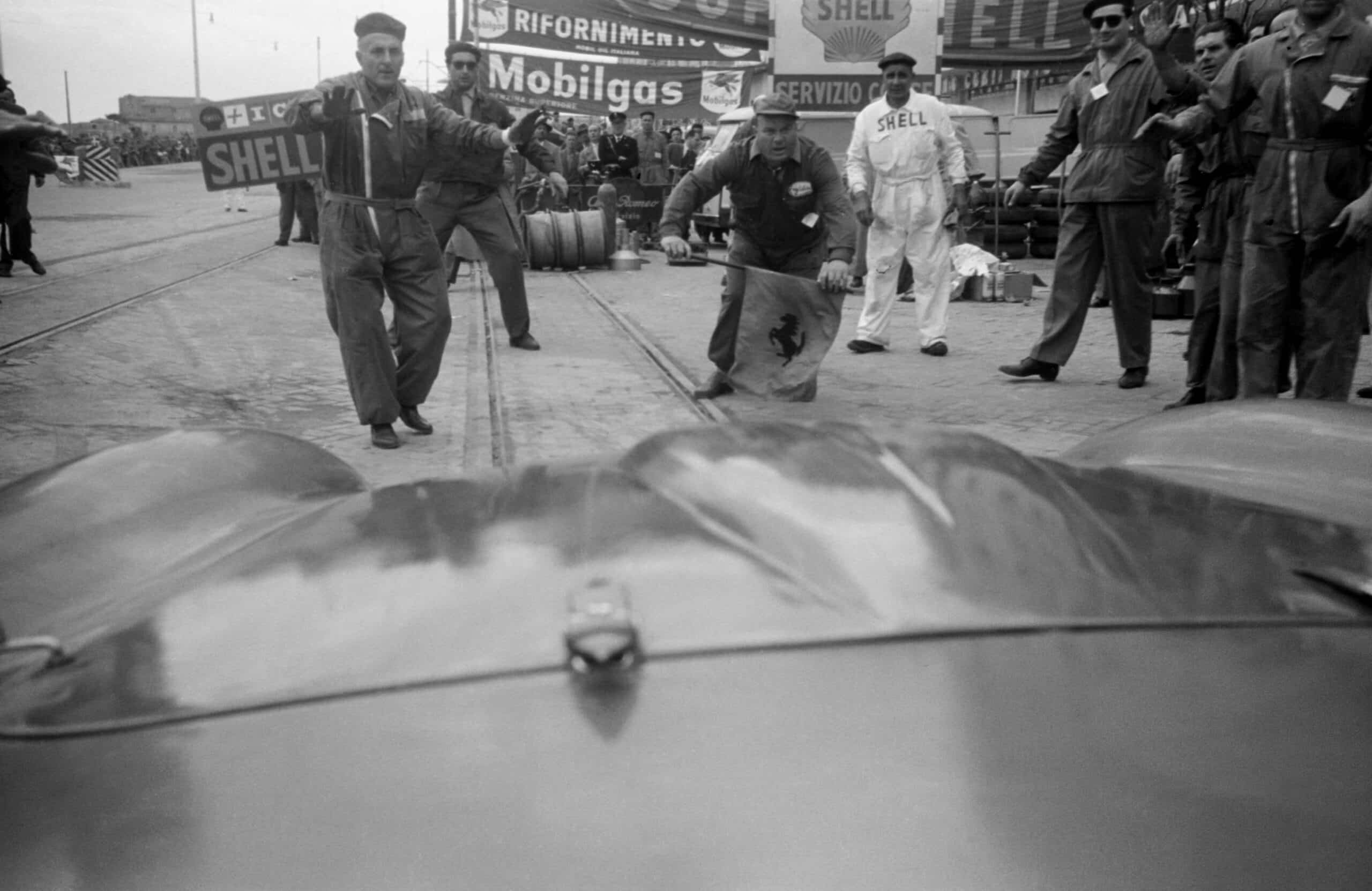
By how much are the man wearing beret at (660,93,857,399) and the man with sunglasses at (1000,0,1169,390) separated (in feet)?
4.96

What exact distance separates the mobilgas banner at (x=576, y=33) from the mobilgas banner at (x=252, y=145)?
1330 centimetres

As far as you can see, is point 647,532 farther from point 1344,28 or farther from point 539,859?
point 1344,28

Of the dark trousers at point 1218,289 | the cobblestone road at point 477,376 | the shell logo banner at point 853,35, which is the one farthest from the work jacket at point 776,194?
the shell logo banner at point 853,35

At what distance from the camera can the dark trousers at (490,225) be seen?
850 cm

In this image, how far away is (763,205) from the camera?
6906 millimetres

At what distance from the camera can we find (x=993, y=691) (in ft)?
3.81

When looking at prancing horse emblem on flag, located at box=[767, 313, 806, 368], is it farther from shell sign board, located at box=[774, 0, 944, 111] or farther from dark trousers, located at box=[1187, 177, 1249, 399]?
shell sign board, located at box=[774, 0, 944, 111]

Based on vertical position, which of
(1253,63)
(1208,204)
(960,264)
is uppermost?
(1253,63)

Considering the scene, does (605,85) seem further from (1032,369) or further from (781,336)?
(781,336)

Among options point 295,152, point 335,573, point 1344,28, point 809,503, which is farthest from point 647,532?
point 1344,28

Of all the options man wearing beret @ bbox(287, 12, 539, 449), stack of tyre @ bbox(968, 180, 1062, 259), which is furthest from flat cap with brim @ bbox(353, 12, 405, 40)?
stack of tyre @ bbox(968, 180, 1062, 259)

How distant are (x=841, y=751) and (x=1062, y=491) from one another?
0.67 meters

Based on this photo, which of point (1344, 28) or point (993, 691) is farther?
point (1344, 28)

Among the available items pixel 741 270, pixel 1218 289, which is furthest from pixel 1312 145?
pixel 741 270
